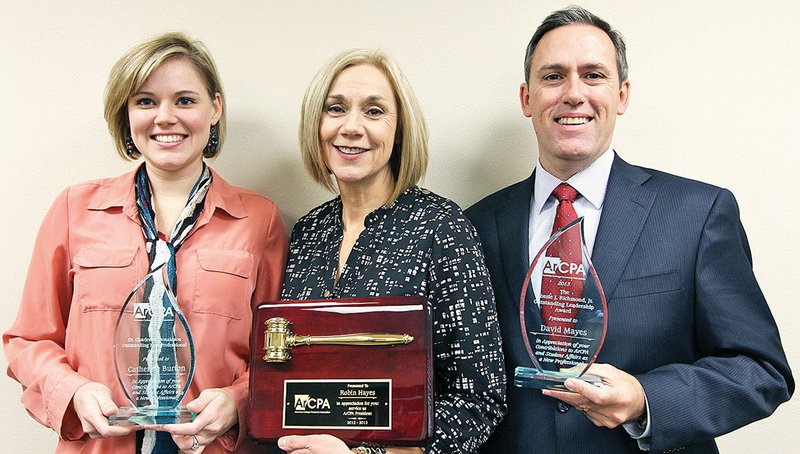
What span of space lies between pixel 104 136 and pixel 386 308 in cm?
138

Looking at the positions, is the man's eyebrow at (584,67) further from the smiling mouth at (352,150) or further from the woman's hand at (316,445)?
the woman's hand at (316,445)

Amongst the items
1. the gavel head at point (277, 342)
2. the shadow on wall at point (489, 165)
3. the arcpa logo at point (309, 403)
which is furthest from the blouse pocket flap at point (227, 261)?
the shadow on wall at point (489, 165)

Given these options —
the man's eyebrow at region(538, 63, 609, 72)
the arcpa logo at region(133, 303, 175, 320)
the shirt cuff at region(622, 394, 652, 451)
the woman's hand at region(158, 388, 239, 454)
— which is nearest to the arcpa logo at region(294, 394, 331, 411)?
the woman's hand at region(158, 388, 239, 454)

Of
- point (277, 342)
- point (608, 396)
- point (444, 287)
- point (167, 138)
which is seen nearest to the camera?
point (608, 396)

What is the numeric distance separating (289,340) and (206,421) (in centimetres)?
28

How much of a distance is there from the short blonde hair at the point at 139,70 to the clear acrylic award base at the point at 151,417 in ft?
2.50

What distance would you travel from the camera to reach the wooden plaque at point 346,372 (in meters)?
1.51

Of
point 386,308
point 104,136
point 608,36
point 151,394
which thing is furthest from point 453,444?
point 104,136

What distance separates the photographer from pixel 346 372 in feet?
5.08

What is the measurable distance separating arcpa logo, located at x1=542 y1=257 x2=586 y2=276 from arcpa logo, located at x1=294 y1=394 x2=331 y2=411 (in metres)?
0.53

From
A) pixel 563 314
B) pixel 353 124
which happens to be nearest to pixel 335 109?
pixel 353 124

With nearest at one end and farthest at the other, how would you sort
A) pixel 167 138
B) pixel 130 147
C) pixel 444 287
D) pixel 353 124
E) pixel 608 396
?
pixel 608 396 → pixel 444 287 → pixel 353 124 → pixel 167 138 → pixel 130 147

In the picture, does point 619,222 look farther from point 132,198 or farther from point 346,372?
point 132,198

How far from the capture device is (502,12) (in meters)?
2.38
